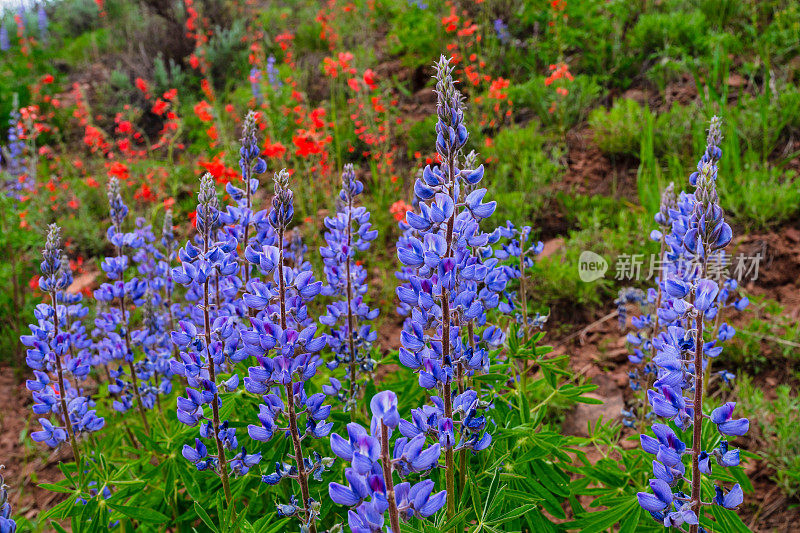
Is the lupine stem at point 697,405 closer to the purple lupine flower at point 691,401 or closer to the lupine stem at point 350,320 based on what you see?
the purple lupine flower at point 691,401

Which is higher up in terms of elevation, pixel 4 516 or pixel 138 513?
pixel 4 516

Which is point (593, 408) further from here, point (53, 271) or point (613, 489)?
point (53, 271)

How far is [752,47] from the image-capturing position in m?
5.39

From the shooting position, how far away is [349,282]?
2244mm

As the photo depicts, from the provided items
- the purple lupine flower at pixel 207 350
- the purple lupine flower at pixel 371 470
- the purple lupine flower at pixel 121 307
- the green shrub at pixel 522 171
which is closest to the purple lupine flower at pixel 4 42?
the green shrub at pixel 522 171

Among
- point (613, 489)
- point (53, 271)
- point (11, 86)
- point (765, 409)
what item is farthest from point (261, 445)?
point (11, 86)

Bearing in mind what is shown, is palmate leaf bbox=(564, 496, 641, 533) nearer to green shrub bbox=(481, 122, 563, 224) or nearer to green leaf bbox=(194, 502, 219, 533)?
green leaf bbox=(194, 502, 219, 533)

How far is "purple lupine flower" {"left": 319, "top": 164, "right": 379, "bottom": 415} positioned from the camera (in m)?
2.23

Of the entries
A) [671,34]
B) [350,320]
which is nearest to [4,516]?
[350,320]

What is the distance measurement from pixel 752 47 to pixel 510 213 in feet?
10.0

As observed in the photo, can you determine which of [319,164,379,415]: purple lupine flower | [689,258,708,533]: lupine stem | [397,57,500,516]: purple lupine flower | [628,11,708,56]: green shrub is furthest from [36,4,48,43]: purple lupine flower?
[689,258,708,533]: lupine stem

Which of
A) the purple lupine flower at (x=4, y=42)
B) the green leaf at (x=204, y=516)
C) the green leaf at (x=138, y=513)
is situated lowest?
the green leaf at (x=138, y=513)

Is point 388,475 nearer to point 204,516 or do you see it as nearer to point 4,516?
point 204,516

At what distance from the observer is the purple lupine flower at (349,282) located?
2229 mm
